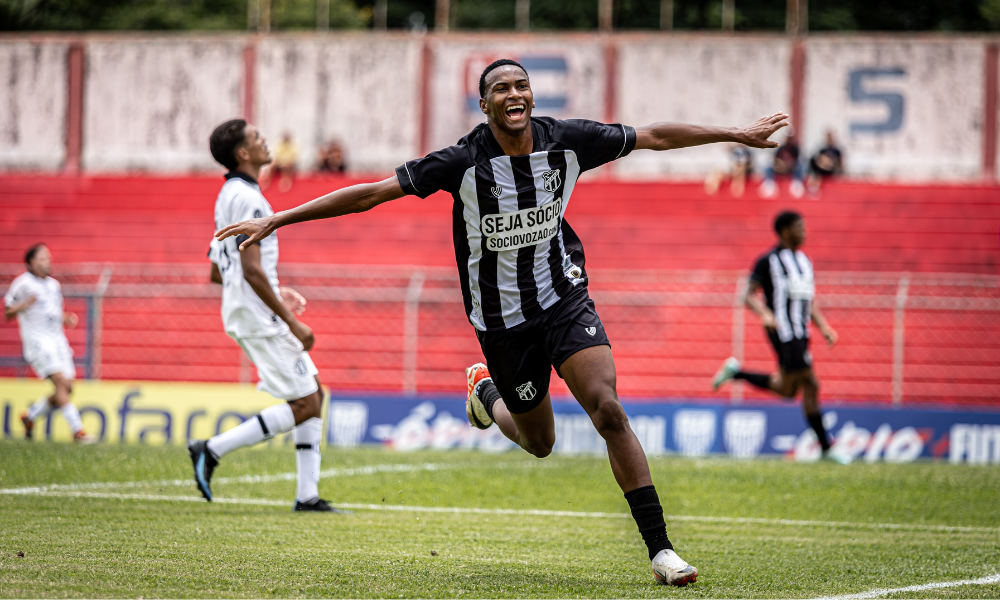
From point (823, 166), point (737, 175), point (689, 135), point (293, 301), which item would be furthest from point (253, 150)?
point (823, 166)

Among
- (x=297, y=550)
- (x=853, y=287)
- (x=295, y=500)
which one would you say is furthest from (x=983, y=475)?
(x=853, y=287)

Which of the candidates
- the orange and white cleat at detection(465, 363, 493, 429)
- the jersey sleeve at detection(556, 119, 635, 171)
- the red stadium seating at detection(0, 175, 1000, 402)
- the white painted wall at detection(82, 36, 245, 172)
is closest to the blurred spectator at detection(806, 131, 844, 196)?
the red stadium seating at detection(0, 175, 1000, 402)

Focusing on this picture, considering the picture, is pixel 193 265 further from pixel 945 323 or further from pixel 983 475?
pixel 983 475

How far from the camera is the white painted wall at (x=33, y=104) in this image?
1227 inches

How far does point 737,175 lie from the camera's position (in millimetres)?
25062

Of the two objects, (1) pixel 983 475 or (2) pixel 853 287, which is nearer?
(1) pixel 983 475

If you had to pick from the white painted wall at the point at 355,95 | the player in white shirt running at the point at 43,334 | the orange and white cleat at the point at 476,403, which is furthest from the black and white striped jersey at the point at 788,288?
the white painted wall at the point at 355,95

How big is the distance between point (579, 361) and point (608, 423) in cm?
31

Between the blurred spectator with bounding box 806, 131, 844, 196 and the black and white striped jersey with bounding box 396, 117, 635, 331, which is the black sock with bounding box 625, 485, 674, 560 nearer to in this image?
the black and white striped jersey with bounding box 396, 117, 635, 331

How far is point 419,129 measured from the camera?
98.8 feet

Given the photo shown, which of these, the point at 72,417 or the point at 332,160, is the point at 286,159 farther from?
the point at 72,417

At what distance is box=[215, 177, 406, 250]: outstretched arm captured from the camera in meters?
4.82

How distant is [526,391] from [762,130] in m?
1.62

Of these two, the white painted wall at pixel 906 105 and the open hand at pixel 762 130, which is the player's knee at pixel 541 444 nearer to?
the open hand at pixel 762 130
